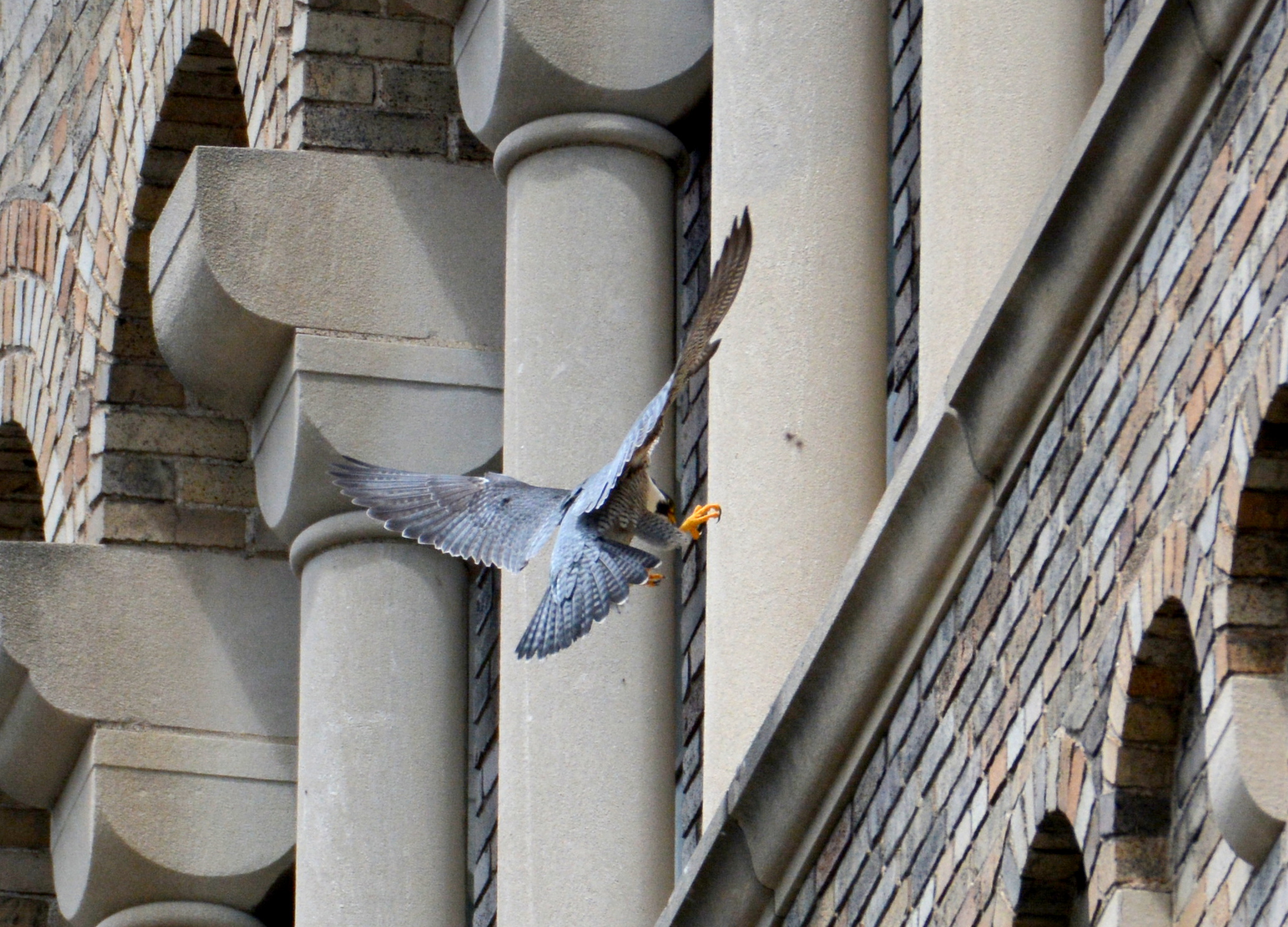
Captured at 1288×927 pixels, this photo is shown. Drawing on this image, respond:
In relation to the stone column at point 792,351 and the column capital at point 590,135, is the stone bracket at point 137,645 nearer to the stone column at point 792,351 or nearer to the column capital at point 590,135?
the column capital at point 590,135

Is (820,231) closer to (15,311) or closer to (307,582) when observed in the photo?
(307,582)

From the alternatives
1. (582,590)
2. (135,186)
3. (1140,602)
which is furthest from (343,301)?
(1140,602)

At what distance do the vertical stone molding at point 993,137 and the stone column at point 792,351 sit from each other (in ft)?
1.52

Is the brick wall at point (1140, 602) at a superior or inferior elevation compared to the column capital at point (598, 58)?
inferior

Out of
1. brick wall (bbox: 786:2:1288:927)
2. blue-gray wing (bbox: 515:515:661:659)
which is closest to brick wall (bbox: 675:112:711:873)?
blue-gray wing (bbox: 515:515:661:659)

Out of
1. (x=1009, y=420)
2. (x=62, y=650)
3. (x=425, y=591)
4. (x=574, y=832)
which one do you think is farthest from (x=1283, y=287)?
(x=62, y=650)

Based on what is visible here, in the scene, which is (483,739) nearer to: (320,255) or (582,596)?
(320,255)

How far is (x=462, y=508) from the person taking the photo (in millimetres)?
5832

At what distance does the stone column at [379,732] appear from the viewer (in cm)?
746

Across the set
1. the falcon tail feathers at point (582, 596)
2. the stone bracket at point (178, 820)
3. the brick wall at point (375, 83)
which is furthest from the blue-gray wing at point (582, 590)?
the stone bracket at point (178, 820)

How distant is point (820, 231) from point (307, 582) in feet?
7.47

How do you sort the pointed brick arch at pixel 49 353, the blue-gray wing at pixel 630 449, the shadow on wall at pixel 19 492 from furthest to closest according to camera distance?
1. the shadow on wall at pixel 19 492
2. the pointed brick arch at pixel 49 353
3. the blue-gray wing at pixel 630 449

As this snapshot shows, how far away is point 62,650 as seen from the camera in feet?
27.6

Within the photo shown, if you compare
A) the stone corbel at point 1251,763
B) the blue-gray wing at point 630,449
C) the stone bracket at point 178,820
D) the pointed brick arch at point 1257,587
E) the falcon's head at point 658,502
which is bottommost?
the stone corbel at point 1251,763
